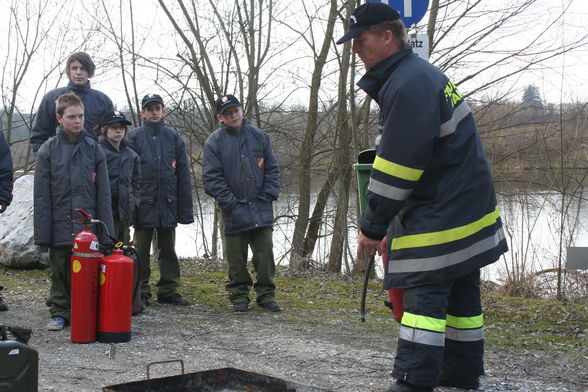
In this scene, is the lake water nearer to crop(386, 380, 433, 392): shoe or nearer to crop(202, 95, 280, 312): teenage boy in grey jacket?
crop(202, 95, 280, 312): teenage boy in grey jacket

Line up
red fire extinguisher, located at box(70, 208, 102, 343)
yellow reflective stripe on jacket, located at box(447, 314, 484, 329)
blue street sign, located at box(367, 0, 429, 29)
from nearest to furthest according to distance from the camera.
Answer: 1. yellow reflective stripe on jacket, located at box(447, 314, 484, 329)
2. red fire extinguisher, located at box(70, 208, 102, 343)
3. blue street sign, located at box(367, 0, 429, 29)

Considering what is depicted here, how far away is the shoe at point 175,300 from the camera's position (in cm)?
690

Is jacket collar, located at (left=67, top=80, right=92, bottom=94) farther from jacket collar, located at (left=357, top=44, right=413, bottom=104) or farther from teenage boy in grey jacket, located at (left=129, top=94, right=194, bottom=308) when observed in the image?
jacket collar, located at (left=357, top=44, right=413, bottom=104)

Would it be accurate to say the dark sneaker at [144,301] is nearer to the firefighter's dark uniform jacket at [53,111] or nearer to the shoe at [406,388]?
the firefighter's dark uniform jacket at [53,111]

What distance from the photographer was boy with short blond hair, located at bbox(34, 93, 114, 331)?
556 centimetres

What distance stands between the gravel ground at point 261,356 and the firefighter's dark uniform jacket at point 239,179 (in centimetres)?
91

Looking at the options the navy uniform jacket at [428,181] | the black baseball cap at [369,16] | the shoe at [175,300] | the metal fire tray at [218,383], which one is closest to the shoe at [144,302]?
the shoe at [175,300]

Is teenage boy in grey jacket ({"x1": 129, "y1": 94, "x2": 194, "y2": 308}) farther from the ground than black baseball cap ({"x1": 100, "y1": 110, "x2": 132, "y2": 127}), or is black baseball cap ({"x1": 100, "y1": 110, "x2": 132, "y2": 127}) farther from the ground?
black baseball cap ({"x1": 100, "y1": 110, "x2": 132, "y2": 127})

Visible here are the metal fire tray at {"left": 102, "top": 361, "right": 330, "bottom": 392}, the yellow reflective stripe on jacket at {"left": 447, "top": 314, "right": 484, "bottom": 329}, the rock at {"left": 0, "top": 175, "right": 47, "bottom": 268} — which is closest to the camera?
the metal fire tray at {"left": 102, "top": 361, "right": 330, "bottom": 392}

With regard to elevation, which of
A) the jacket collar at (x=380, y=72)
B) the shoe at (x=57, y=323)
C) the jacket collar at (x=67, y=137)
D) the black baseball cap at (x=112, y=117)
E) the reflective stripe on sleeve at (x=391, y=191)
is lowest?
the shoe at (x=57, y=323)

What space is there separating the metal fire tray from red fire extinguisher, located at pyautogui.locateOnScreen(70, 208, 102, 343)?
6.36 ft

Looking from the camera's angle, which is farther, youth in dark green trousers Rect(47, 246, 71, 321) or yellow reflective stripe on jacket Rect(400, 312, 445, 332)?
youth in dark green trousers Rect(47, 246, 71, 321)

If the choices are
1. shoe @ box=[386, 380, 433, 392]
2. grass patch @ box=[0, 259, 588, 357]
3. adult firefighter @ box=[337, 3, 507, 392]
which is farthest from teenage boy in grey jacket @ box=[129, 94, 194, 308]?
shoe @ box=[386, 380, 433, 392]

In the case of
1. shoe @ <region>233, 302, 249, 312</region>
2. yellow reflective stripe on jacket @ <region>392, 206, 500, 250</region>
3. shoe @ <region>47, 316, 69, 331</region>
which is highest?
yellow reflective stripe on jacket @ <region>392, 206, 500, 250</region>
